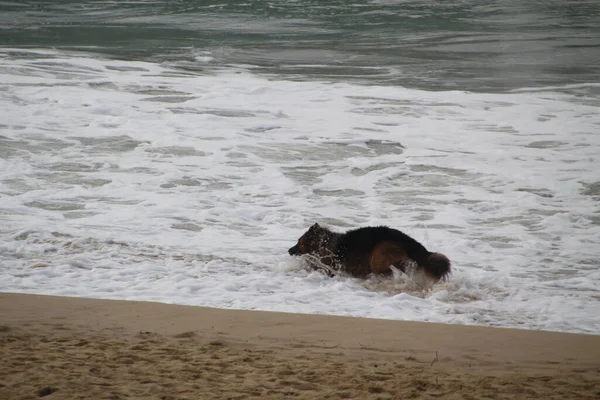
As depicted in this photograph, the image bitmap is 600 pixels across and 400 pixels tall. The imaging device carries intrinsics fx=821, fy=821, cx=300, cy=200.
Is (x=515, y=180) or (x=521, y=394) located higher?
(x=515, y=180)

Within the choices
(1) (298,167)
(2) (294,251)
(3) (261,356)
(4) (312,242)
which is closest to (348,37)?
(1) (298,167)

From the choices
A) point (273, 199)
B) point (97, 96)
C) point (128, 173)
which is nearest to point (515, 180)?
point (273, 199)

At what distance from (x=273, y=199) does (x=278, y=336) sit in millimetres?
4695

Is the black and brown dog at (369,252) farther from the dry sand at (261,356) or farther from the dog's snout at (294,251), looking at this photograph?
the dry sand at (261,356)

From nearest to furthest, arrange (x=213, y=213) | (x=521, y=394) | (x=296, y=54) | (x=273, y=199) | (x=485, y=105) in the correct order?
(x=521, y=394) → (x=213, y=213) → (x=273, y=199) → (x=485, y=105) → (x=296, y=54)

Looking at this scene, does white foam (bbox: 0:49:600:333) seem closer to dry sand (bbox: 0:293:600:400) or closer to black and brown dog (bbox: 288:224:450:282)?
black and brown dog (bbox: 288:224:450:282)

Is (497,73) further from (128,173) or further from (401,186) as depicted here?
(128,173)

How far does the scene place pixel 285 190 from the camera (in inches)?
394

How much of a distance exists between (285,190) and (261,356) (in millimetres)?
5549

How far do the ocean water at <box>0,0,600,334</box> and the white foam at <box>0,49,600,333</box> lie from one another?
0.03 m

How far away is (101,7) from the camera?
1294 inches

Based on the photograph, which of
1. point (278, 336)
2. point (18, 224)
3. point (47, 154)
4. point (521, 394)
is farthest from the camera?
point (47, 154)

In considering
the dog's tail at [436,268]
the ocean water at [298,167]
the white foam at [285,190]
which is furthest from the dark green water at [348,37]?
the dog's tail at [436,268]

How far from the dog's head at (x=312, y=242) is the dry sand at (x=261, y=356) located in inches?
57.1
